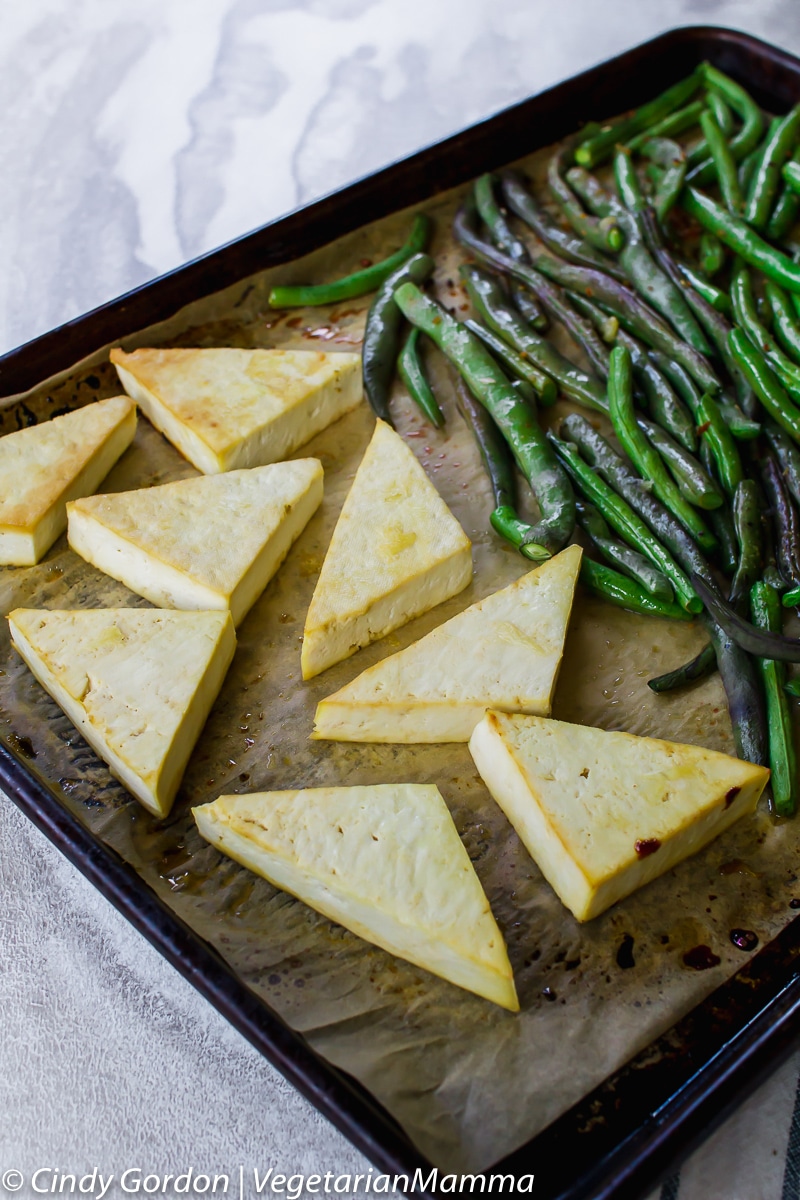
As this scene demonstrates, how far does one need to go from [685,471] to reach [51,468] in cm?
223

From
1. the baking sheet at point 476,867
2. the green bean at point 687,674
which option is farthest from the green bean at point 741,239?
the green bean at point 687,674

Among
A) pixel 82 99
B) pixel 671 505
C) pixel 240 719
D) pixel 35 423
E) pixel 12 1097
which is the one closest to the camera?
pixel 12 1097

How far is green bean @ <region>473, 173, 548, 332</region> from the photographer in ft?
13.9

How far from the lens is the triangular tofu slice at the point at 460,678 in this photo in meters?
3.02

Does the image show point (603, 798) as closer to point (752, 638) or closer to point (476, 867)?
point (476, 867)

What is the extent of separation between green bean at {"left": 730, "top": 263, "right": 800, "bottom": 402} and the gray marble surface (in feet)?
7.48

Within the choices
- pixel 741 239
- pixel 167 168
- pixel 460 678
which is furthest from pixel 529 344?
pixel 167 168

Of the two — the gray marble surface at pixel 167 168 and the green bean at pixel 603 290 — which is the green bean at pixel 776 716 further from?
the green bean at pixel 603 290

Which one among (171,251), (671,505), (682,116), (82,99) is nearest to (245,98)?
(82,99)

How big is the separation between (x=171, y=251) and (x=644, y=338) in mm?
2450

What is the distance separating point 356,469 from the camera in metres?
3.92

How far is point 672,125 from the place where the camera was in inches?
191

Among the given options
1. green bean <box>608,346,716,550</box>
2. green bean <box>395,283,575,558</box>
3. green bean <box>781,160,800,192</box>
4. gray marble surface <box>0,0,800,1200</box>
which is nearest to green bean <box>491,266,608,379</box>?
green bean <box>608,346,716,550</box>

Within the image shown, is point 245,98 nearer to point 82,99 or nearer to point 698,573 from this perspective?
point 82,99
